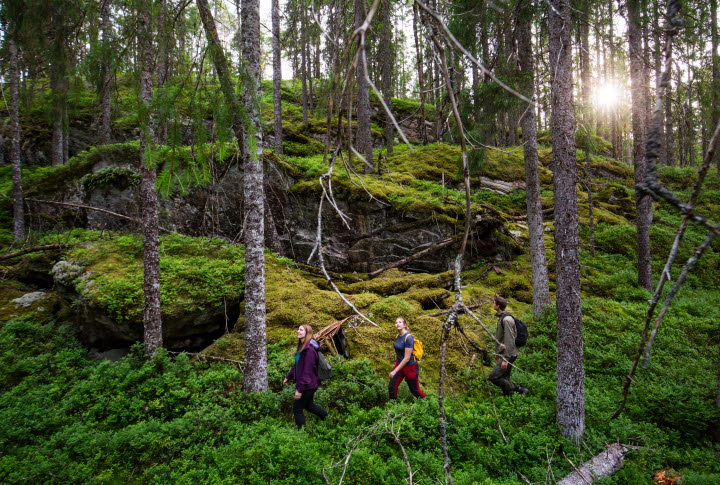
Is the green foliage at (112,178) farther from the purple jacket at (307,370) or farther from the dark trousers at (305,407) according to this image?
the dark trousers at (305,407)

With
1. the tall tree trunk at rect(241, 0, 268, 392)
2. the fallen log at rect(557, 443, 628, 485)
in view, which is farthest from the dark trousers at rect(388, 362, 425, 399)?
the fallen log at rect(557, 443, 628, 485)

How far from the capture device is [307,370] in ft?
17.1

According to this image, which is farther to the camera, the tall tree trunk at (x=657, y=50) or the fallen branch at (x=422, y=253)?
the fallen branch at (x=422, y=253)

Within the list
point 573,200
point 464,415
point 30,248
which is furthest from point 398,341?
point 30,248

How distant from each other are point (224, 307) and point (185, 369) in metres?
1.51

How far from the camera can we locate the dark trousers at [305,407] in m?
5.15

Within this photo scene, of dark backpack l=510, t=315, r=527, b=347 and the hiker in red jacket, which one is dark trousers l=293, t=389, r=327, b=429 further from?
dark backpack l=510, t=315, r=527, b=347

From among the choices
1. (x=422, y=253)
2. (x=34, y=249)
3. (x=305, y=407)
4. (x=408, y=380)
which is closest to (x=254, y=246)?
(x=305, y=407)

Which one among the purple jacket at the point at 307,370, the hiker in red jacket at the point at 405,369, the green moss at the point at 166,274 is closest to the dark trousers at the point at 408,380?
the hiker in red jacket at the point at 405,369

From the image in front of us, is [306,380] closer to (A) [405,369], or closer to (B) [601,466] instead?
(A) [405,369]

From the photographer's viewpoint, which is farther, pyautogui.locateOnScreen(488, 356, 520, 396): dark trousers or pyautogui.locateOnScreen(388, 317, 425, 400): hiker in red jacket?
pyautogui.locateOnScreen(488, 356, 520, 396): dark trousers

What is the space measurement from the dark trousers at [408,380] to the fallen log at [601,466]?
2.24m

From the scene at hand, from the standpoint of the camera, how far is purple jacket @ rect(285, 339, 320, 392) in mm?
5145

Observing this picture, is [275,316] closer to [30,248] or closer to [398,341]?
[398,341]
